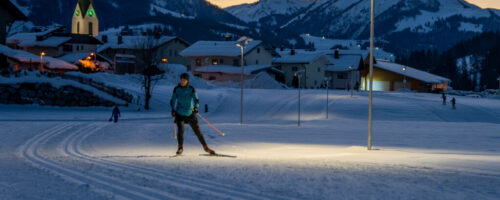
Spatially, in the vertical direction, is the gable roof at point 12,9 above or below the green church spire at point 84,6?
below

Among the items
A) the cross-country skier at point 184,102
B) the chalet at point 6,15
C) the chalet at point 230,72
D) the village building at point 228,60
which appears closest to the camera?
the cross-country skier at point 184,102

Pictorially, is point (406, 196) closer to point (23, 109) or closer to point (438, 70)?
point (23, 109)

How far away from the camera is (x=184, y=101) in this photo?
12430 mm

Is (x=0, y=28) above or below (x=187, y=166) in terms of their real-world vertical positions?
above

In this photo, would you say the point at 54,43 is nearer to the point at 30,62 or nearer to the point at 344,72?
the point at 30,62

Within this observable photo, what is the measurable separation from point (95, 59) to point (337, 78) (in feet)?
145

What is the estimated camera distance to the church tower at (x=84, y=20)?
498 feet

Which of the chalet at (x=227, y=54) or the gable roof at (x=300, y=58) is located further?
the gable roof at (x=300, y=58)

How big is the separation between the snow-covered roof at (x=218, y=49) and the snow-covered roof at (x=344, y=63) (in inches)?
696

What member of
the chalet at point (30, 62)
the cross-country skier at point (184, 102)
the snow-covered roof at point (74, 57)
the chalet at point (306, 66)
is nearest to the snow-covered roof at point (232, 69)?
the chalet at point (306, 66)

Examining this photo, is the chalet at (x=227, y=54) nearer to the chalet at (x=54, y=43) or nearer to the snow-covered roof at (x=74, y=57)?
the snow-covered roof at (x=74, y=57)

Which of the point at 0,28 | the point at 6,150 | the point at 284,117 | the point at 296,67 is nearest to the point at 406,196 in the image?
the point at 6,150

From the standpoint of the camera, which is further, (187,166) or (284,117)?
(284,117)

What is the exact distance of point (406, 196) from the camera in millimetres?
7629
